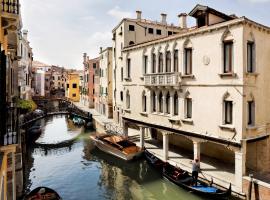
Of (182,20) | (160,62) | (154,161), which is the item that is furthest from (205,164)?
(182,20)

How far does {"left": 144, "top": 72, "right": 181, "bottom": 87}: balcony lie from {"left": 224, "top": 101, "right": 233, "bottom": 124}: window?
3.85 m

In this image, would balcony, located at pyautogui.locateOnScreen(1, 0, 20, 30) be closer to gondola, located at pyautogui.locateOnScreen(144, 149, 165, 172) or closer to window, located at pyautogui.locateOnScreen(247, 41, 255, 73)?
window, located at pyautogui.locateOnScreen(247, 41, 255, 73)

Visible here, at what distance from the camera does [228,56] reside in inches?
611

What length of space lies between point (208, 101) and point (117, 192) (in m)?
7.59

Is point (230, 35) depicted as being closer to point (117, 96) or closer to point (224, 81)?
point (224, 81)

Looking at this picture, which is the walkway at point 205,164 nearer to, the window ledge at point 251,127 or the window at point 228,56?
the window ledge at point 251,127

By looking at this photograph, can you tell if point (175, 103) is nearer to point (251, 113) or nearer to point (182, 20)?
point (251, 113)

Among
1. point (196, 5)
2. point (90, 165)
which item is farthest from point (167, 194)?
point (196, 5)

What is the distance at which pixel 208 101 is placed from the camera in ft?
54.6

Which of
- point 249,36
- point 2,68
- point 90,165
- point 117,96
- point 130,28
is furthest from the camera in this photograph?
point 117,96

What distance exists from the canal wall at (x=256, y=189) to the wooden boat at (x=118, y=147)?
9574 millimetres

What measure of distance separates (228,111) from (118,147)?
34.2 ft

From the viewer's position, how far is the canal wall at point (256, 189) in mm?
13266

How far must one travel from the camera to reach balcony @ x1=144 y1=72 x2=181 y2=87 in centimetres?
1856
